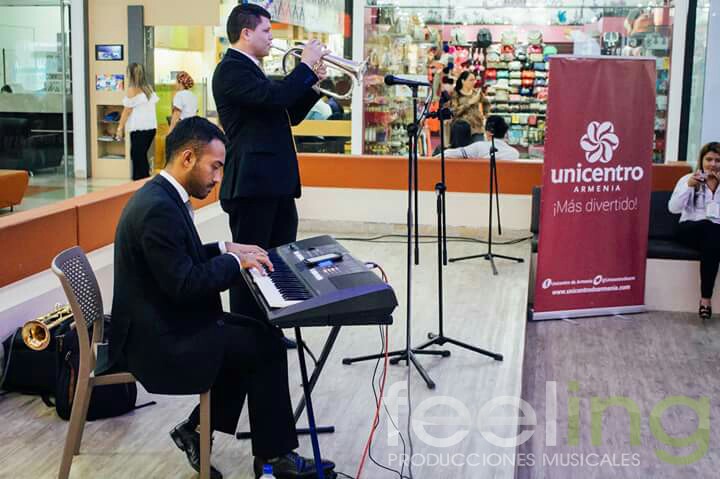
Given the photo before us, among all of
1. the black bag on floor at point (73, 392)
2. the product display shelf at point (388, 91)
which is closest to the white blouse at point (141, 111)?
the product display shelf at point (388, 91)

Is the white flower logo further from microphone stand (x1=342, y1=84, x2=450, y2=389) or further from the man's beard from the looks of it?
the man's beard

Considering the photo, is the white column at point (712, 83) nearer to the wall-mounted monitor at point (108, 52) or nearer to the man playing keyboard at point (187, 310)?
the man playing keyboard at point (187, 310)

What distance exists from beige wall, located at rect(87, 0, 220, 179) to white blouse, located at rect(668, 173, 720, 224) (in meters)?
6.87

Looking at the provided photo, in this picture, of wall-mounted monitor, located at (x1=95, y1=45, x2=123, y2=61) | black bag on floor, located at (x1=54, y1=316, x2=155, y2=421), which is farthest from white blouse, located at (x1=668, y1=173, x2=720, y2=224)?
wall-mounted monitor, located at (x1=95, y1=45, x2=123, y2=61)

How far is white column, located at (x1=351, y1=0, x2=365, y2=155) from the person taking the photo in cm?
1094

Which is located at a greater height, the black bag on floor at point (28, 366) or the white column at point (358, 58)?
the white column at point (358, 58)

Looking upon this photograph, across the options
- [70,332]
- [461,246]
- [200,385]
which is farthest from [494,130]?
[200,385]

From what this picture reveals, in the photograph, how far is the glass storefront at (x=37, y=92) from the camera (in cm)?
1113

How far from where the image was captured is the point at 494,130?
22.4 ft

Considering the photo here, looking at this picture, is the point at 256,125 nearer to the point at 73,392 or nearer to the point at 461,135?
the point at 73,392

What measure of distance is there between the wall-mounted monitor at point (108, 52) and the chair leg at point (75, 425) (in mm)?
9663

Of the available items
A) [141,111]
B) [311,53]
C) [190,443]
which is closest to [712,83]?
[311,53]

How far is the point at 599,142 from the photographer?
555 cm

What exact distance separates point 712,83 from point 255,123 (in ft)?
18.9
